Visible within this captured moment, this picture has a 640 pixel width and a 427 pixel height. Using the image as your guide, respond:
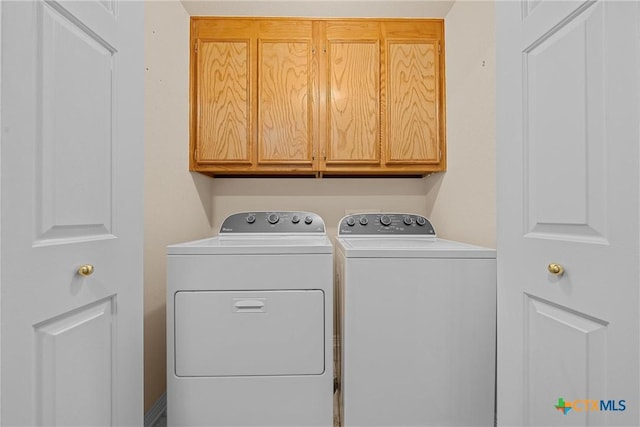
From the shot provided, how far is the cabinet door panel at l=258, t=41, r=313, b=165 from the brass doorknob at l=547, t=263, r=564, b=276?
56.9 inches

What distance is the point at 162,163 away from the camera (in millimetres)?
1636

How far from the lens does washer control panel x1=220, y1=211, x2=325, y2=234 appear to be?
1.99 metres

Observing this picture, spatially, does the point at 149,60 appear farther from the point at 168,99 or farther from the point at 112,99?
the point at 112,99

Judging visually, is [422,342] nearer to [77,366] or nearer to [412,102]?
[77,366]

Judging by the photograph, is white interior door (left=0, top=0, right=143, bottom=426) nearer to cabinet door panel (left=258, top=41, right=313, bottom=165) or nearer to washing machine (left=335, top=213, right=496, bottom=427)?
washing machine (left=335, top=213, right=496, bottom=427)

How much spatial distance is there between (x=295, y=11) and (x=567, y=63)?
1637 mm

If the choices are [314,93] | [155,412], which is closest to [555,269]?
[314,93]

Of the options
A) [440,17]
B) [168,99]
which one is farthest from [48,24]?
[440,17]

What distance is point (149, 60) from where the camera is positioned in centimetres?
153

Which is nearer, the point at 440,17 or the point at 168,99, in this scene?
the point at 168,99

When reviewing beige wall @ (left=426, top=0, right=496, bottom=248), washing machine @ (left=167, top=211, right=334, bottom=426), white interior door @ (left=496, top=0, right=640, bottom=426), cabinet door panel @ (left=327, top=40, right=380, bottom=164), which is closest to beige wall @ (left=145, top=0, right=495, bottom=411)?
beige wall @ (left=426, top=0, right=496, bottom=248)

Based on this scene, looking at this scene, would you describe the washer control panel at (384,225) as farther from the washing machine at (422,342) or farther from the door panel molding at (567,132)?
the door panel molding at (567,132)

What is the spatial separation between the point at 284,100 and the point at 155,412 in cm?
184
